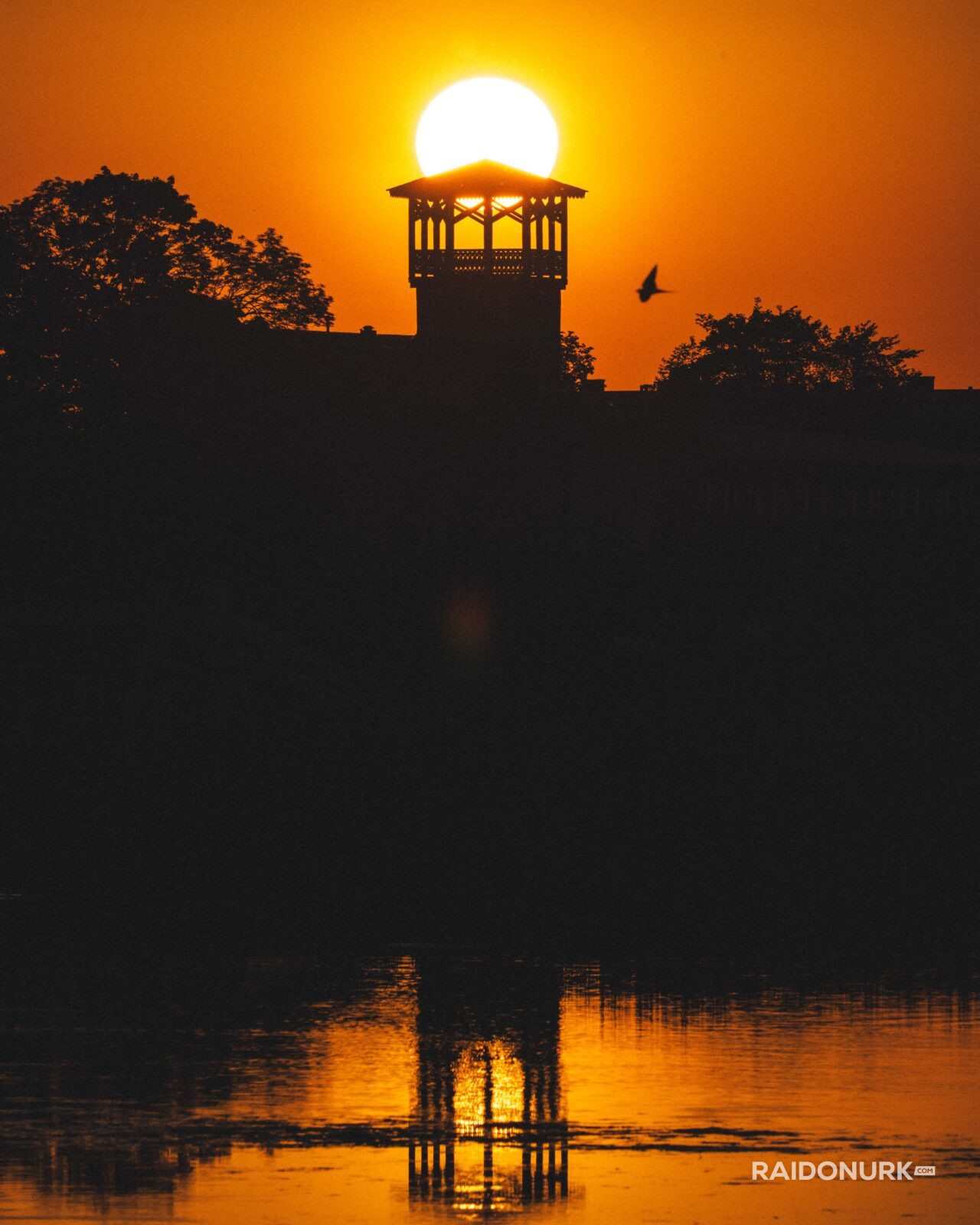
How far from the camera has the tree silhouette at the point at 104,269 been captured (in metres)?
48.4

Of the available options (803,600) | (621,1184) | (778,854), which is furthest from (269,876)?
(803,600)

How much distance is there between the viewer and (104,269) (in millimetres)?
62688

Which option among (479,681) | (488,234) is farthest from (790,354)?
(479,681)

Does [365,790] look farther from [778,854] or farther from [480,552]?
[480,552]

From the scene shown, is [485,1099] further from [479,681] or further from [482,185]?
[482,185]

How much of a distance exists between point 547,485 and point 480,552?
10.1ft

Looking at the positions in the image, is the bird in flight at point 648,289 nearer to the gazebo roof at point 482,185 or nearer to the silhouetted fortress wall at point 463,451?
the silhouetted fortress wall at point 463,451

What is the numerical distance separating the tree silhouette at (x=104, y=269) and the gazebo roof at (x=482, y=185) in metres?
4.67

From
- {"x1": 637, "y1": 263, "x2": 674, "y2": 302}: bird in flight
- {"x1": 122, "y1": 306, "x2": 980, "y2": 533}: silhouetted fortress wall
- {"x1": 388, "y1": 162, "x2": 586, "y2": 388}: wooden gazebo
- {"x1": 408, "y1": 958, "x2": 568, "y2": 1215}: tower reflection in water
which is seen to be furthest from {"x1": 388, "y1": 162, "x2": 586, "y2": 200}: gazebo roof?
{"x1": 408, "y1": 958, "x2": 568, "y2": 1215}: tower reflection in water

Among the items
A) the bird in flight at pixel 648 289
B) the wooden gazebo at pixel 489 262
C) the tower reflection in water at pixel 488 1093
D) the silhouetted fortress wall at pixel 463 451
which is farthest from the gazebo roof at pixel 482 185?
the tower reflection in water at pixel 488 1093

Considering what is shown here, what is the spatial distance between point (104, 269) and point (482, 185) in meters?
13.3

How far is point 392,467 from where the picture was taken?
125 feet

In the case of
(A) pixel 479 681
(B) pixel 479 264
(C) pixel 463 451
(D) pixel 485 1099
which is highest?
(B) pixel 479 264

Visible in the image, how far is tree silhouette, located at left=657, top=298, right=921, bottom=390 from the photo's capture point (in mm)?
108438
